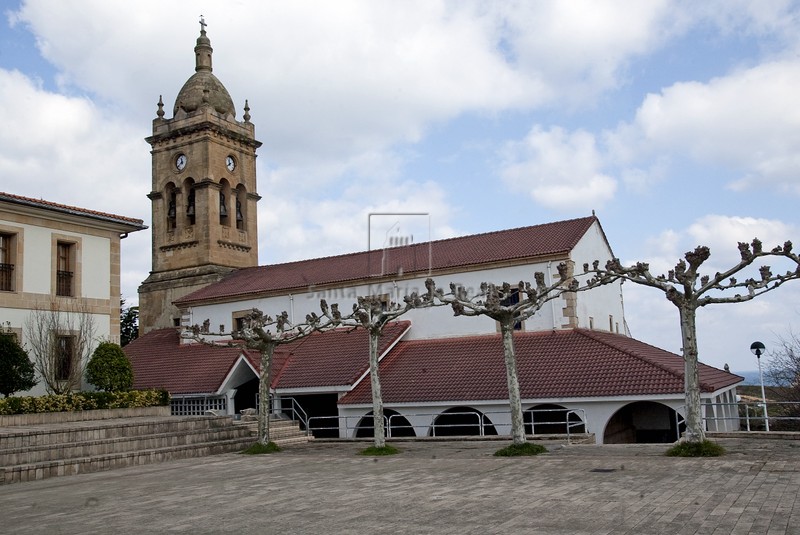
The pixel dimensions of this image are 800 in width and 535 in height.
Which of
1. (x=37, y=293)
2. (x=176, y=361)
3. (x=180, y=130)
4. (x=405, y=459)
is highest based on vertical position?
(x=180, y=130)

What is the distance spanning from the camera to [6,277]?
72.0ft

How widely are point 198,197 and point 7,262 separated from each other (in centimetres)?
1581

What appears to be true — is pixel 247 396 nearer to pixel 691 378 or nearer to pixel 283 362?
pixel 283 362

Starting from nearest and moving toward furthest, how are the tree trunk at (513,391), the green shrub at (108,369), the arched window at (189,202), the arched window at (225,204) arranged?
1. the tree trunk at (513,391)
2. the green shrub at (108,369)
3. the arched window at (189,202)
4. the arched window at (225,204)

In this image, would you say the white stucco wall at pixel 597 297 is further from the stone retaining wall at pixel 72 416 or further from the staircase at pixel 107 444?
the stone retaining wall at pixel 72 416

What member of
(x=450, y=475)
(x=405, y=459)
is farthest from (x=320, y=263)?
(x=450, y=475)

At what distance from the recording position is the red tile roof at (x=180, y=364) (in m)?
27.8

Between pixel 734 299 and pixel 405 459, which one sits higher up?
pixel 734 299

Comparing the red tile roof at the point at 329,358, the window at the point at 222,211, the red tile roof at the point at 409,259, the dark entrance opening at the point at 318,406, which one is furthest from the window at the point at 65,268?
the window at the point at 222,211

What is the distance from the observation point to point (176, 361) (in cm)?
3078

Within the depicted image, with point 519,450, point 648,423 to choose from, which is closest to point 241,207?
point 648,423

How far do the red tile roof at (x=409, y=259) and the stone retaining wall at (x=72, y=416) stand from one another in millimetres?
8592

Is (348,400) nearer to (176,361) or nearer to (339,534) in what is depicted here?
(176,361)

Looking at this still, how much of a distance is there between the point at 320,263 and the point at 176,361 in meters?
7.30
